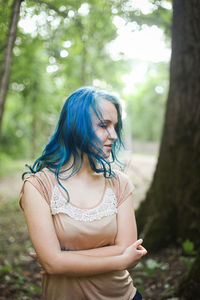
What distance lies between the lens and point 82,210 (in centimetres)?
171

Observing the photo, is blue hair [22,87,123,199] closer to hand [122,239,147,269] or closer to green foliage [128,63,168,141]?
hand [122,239,147,269]

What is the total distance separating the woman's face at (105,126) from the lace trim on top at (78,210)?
0.33m

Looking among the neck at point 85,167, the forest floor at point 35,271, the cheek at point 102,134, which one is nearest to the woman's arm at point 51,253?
the neck at point 85,167

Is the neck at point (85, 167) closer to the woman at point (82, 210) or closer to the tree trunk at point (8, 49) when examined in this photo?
the woman at point (82, 210)

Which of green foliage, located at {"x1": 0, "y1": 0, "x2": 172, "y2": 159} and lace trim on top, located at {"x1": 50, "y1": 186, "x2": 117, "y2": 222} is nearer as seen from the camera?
lace trim on top, located at {"x1": 50, "y1": 186, "x2": 117, "y2": 222}

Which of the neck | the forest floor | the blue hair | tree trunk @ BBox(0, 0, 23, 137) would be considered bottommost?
the forest floor

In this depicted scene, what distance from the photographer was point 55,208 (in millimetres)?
1683

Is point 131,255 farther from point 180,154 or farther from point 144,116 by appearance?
point 144,116

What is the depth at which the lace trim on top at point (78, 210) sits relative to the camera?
168 cm

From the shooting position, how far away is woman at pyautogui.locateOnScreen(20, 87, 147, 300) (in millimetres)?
1621

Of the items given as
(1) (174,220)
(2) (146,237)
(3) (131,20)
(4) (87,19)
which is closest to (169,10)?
(3) (131,20)

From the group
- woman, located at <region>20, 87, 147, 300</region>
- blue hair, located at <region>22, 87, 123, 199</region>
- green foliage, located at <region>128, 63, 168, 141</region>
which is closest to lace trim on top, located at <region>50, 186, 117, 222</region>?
woman, located at <region>20, 87, 147, 300</region>

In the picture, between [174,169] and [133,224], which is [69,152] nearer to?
[133,224]

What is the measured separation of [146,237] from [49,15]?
3.19 metres
